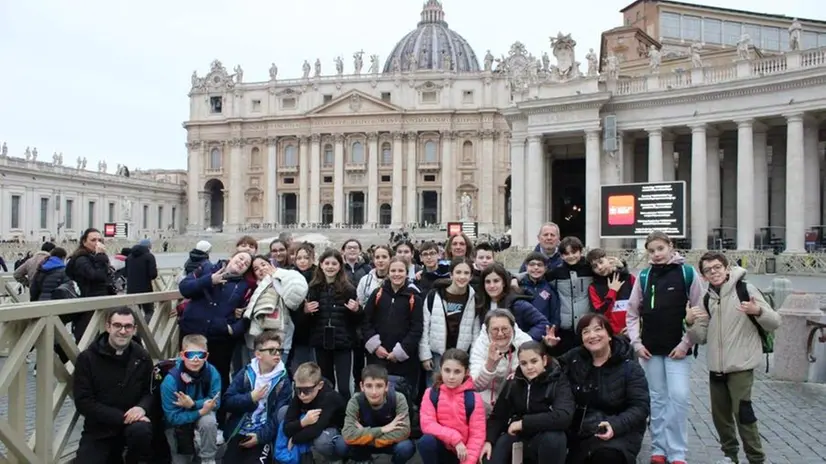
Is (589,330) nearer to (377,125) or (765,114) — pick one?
(765,114)

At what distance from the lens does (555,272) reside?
7.04m

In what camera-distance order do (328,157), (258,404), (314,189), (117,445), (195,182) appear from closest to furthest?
(117,445), (258,404), (314,189), (328,157), (195,182)

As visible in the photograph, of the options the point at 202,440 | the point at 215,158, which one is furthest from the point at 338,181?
the point at 202,440

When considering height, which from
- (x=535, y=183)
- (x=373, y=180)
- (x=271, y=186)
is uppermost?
(x=373, y=180)

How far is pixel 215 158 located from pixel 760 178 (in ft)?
204

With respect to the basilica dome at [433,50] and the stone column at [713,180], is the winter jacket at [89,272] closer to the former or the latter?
the stone column at [713,180]

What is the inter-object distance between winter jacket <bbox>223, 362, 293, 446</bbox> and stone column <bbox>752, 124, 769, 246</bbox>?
2452cm

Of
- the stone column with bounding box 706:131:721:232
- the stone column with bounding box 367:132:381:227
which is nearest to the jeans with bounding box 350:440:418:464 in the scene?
the stone column with bounding box 706:131:721:232

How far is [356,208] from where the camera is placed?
7300 centimetres

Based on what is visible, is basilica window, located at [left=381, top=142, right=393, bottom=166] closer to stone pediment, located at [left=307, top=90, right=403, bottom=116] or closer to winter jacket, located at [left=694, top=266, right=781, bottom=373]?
stone pediment, located at [left=307, top=90, right=403, bottom=116]

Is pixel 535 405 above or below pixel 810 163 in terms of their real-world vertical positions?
below

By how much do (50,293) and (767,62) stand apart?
984 inches

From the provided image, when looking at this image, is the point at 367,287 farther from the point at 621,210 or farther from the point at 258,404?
the point at 621,210

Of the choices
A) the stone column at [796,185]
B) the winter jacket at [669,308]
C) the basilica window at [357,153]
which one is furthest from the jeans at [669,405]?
the basilica window at [357,153]
